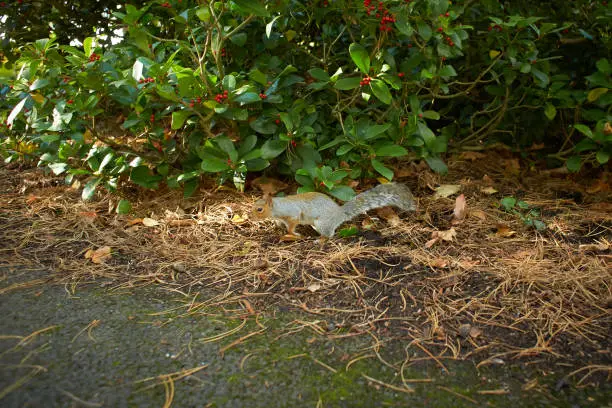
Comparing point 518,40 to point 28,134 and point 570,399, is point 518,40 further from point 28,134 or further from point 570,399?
point 28,134

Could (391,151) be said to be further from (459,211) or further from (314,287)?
(314,287)

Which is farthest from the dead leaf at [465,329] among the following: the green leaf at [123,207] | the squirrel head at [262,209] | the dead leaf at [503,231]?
the green leaf at [123,207]

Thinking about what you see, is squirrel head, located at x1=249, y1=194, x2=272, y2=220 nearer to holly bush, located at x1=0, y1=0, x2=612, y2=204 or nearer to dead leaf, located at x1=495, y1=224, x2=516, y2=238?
holly bush, located at x1=0, y1=0, x2=612, y2=204

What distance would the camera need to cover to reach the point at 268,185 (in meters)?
2.78

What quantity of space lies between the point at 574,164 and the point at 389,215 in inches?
45.1

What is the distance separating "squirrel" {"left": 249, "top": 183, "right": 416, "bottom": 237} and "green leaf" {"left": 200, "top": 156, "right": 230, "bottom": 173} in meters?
0.26

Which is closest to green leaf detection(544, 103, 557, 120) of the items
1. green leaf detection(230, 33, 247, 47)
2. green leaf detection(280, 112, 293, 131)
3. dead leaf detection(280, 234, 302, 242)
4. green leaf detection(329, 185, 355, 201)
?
green leaf detection(329, 185, 355, 201)

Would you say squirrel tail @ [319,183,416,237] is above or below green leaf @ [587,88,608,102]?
below

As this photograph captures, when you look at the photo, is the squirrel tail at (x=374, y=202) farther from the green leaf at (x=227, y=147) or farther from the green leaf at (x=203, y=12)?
the green leaf at (x=203, y=12)

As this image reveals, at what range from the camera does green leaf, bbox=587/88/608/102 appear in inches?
105

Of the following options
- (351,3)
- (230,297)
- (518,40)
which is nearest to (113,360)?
(230,297)

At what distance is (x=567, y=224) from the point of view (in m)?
2.40

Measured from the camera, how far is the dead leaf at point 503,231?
2332 mm

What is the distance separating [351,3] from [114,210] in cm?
161
